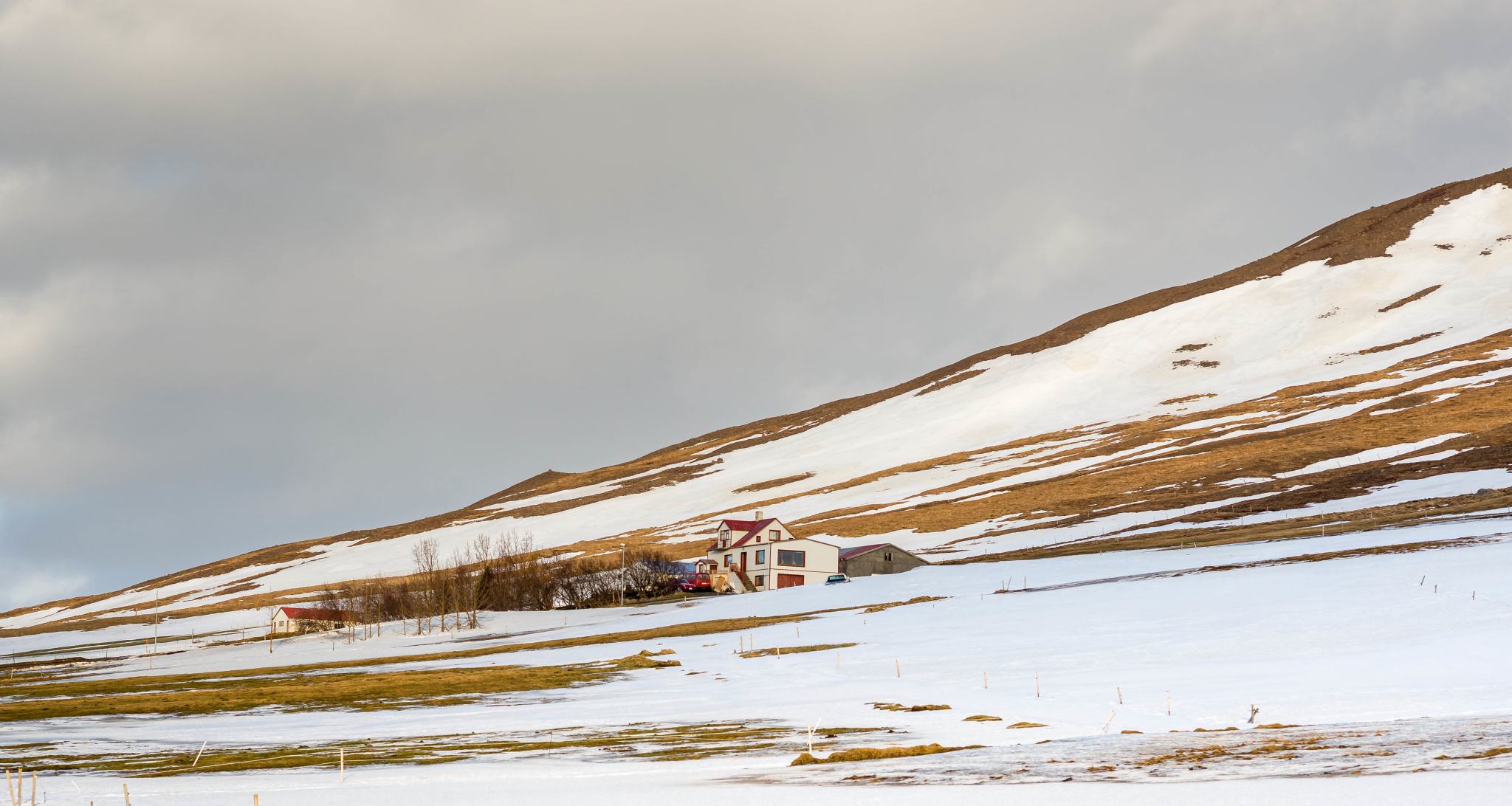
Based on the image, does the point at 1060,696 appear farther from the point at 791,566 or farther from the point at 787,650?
the point at 791,566

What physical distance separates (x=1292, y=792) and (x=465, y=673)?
184ft

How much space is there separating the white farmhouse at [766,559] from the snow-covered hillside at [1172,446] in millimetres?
8333

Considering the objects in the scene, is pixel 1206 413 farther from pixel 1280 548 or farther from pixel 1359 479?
pixel 1280 548

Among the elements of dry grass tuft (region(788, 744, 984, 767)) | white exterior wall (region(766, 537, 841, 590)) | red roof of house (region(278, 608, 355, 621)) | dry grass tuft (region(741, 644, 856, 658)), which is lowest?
dry grass tuft (region(741, 644, 856, 658))

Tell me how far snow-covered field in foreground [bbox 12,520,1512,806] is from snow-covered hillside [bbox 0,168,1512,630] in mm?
22196

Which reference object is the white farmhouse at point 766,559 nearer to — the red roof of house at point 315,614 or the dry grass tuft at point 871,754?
the red roof of house at point 315,614

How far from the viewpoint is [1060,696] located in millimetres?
35906

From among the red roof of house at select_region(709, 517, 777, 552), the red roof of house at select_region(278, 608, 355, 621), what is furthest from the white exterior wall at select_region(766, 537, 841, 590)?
the red roof of house at select_region(278, 608, 355, 621)

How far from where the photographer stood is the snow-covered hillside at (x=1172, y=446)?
91562 millimetres

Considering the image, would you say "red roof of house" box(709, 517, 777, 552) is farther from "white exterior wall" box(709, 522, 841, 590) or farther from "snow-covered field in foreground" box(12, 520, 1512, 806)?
"snow-covered field in foreground" box(12, 520, 1512, 806)

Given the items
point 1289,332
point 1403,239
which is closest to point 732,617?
point 1289,332

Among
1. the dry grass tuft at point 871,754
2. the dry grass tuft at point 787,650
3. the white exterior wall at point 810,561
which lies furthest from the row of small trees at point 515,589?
the dry grass tuft at point 871,754

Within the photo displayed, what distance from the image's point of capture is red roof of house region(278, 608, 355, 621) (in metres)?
116

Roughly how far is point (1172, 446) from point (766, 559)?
5422 centimetres
